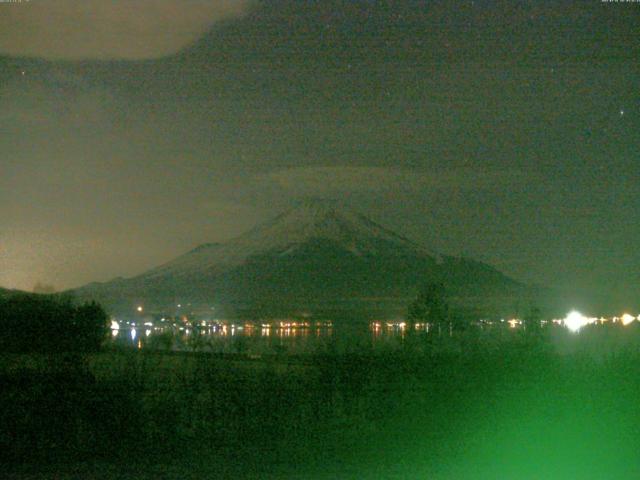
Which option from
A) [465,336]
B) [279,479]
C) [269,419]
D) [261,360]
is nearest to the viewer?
[279,479]

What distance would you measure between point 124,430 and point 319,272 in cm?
12944

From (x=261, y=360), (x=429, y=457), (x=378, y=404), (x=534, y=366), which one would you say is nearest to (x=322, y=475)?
(x=429, y=457)

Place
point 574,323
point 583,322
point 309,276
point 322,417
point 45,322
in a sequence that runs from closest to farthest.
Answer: point 322,417
point 574,323
point 45,322
point 583,322
point 309,276

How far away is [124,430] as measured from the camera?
1298 cm

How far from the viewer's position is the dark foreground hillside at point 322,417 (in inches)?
465

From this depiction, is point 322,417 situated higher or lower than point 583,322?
lower

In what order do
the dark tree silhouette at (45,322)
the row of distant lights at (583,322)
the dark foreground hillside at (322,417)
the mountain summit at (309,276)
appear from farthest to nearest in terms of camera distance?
the mountain summit at (309,276) → the dark tree silhouette at (45,322) → the row of distant lights at (583,322) → the dark foreground hillside at (322,417)

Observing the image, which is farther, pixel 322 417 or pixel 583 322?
Result: pixel 583 322

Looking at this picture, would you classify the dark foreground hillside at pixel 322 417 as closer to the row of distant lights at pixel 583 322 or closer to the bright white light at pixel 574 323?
the bright white light at pixel 574 323

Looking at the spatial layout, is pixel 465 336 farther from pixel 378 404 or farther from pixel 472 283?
pixel 472 283

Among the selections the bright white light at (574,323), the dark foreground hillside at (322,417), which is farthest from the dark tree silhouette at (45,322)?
the bright white light at (574,323)

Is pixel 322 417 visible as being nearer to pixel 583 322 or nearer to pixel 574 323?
pixel 574 323

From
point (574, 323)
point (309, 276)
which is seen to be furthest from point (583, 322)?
point (309, 276)

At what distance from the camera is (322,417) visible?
13.8 metres
